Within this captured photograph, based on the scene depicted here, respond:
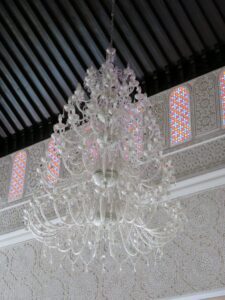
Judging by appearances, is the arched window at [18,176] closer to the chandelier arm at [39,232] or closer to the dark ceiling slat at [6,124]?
the dark ceiling slat at [6,124]

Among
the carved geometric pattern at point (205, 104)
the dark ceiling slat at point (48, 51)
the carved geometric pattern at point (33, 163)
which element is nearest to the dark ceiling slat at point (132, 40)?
the carved geometric pattern at point (205, 104)

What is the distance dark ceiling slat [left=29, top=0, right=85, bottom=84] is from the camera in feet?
21.5

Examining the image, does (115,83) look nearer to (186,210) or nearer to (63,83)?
(186,210)

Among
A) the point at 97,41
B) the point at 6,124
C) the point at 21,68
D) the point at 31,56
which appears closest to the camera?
the point at 97,41

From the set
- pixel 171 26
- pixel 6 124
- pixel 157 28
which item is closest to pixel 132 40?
pixel 157 28

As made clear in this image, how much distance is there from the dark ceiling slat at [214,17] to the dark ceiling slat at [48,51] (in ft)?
5.45

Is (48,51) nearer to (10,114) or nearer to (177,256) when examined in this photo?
(10,114)

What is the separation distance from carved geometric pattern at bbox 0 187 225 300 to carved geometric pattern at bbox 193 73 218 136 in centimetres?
71

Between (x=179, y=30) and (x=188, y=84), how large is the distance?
1.91ft

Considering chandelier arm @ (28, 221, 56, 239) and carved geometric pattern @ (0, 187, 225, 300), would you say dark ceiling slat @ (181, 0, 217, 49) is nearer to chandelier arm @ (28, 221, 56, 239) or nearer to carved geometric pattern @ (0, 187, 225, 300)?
carved geometric pattern @ (0, 187, 225, 300)

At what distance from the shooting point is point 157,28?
6.42 metres

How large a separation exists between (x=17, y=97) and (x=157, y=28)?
1973 mm

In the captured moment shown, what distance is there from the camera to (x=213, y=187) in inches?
230

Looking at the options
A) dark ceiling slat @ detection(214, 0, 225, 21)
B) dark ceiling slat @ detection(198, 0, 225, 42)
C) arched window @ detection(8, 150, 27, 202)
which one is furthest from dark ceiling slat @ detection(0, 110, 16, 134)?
dark ceiling slat @ detection(214, 0, 225, 21)
